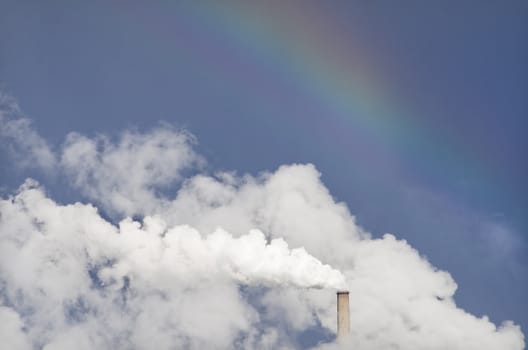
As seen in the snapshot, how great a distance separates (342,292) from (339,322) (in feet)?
6.86

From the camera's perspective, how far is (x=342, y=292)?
39.2 m

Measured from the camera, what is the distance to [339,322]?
3825 centimetres
